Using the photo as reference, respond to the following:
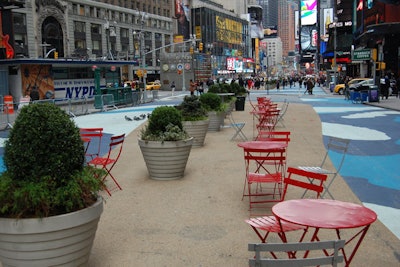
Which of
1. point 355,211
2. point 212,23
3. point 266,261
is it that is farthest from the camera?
point 212,23

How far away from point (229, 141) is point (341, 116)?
1036cm

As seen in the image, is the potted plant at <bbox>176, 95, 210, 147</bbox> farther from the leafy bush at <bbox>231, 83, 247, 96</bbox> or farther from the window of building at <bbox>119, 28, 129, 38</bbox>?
the window of building at <bbox>119, 28, 129, 38</bbox>

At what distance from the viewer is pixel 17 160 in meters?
4.32

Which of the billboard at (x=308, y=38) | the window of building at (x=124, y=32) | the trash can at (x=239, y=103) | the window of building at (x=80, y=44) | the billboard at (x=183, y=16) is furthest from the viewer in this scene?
the billboard at (x=308, y=38)

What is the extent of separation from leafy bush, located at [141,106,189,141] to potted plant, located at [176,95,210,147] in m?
2.77

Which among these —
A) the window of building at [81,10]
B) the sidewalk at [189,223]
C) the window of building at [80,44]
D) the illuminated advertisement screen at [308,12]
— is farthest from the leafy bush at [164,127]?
the illuminated advertisement screen at [308,12]

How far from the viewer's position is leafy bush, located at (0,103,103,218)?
419cm

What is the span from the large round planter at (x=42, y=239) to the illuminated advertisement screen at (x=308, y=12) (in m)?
132

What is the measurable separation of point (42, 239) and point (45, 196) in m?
0.39

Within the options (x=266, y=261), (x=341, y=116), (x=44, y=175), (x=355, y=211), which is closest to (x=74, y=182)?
(x=44, y=175)

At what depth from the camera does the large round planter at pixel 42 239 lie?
4.05m

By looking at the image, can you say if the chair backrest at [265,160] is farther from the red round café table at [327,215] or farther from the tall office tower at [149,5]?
the tall office tower at [149,5]

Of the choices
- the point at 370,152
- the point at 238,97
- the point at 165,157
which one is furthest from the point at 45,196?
the point at 238,97

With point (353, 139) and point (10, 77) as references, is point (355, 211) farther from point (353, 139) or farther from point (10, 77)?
point (10, 77)
